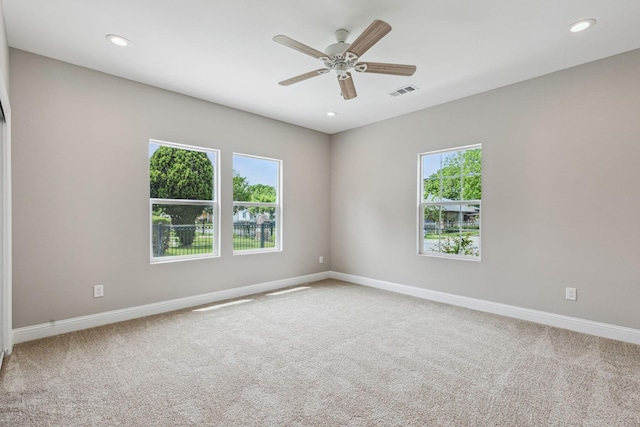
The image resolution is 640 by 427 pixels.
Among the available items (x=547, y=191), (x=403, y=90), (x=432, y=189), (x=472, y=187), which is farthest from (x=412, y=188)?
(x=547, y=191)

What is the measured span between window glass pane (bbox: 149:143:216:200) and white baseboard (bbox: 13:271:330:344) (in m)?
1.33

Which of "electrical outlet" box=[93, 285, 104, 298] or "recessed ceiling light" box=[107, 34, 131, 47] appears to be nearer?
"recessed ceiling light" box=[107, 34, 131, 47]

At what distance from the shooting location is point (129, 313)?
141 inches

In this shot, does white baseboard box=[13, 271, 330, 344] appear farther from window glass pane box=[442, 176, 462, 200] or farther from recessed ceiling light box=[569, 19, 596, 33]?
recessed ceiling light box=[569, 19, 596, 33]

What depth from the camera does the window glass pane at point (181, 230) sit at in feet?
12.8

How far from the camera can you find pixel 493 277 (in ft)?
12.7

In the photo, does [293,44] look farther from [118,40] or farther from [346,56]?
[118,40]

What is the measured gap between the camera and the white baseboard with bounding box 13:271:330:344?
3000 mm

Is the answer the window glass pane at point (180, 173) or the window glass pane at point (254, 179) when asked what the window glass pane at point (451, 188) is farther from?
the window glass pane at point (180, 173)

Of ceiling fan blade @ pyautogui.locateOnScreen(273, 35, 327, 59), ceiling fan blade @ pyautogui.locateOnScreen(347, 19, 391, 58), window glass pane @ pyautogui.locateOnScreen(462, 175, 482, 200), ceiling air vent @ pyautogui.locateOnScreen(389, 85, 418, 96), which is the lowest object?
window glass pane @ pyautogui.locateOnScreen(462, 175, 482, 200)

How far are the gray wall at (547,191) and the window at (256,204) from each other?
1.92m

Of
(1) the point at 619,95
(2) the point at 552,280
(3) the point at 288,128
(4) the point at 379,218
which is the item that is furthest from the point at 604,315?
(3) the point at 288,128

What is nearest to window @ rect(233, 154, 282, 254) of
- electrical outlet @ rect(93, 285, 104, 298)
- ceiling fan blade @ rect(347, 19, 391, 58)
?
electrical outlet @ rect(93, 285, 104, 298)

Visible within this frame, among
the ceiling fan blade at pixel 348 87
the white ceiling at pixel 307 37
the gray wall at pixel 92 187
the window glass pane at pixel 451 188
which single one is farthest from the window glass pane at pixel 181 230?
the window glass pane at pixel 451 188
